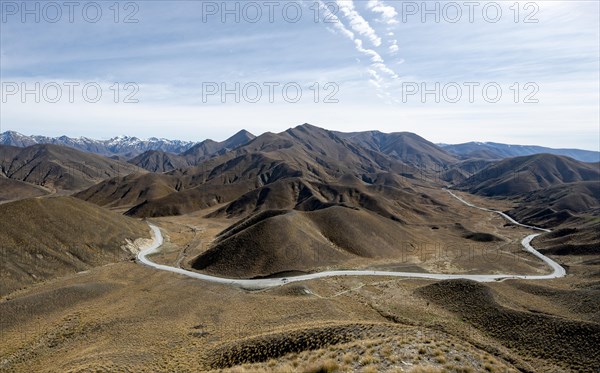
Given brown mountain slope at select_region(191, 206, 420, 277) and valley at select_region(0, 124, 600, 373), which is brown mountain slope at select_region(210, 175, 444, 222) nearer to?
valley at select_region(0, 124, 600, 373)

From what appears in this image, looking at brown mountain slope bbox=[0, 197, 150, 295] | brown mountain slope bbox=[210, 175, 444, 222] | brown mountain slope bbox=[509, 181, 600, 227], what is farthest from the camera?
brown mountain slope bbox=[210, 175, 444, 222]

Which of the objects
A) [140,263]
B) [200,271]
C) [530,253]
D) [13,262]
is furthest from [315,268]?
[530,253]

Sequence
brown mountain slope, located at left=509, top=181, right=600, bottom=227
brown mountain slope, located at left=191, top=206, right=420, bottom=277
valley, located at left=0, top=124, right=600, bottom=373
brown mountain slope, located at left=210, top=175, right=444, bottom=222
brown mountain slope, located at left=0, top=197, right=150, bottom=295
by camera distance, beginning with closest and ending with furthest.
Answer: valley, located at left=0, top=124, right=600, bottom=373 < brown mountain slope, located at left=0, top=197, right=150, bottom=295 < brown mountain slope, located at left=191, top=206, right=420, bottom=277 < brown mountain slope, located at left=509, top=181, right=600, bottom=227 < brown mountain slope, located at left=210, top=175, right=444, bottom=222

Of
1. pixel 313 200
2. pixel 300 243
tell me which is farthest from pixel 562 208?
pixel 300 243

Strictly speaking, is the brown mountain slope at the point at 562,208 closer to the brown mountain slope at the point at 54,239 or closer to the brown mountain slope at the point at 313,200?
the brown mountain slope at the point at 313,200

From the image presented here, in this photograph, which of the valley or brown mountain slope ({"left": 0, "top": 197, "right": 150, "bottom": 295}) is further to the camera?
brown mountain slope ({"left": 0, "top": 197, "right": 150, "bottom": 295})

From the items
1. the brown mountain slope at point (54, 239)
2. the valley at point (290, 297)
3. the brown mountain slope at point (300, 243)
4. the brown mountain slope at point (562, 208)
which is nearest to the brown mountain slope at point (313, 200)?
the brown mountain slope at point (562, 208)

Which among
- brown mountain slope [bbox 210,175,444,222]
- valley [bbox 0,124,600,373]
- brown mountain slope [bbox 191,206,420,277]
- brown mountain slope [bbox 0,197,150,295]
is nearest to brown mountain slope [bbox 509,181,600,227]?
brown mountain slope [bbox 210,175,444,222]
